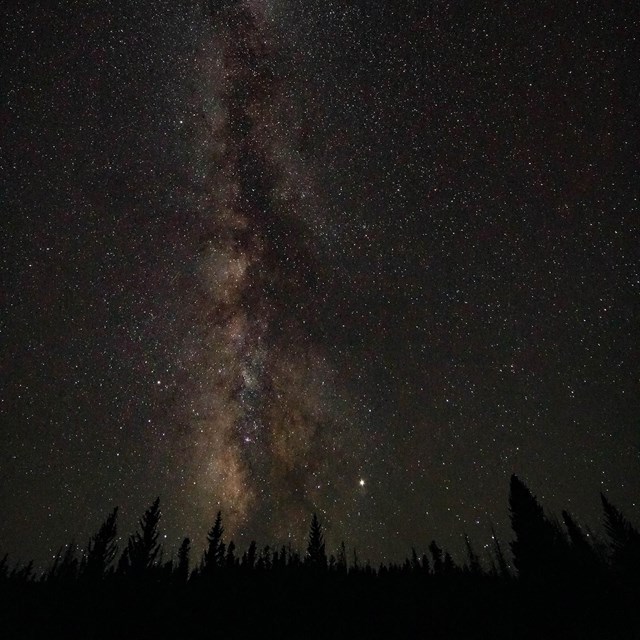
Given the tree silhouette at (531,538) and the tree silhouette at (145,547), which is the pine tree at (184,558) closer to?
the tree silhouette at (145,547)

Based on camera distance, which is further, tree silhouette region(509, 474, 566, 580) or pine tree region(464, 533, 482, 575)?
pine tree region(464, 533, 482, 575)

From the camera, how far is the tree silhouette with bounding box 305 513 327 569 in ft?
119

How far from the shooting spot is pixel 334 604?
2950cm

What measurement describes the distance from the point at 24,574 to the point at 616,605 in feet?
157

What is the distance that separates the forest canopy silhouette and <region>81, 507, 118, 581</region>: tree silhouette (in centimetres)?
6

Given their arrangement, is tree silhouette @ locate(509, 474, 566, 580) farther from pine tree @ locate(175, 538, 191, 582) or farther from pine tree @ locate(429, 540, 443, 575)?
pine tree @ locate(175, 538, 191, 582)

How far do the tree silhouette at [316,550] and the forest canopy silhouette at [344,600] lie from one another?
114cm

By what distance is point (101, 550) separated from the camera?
26391 mm

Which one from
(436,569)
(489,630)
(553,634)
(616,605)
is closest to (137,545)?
(489,630)

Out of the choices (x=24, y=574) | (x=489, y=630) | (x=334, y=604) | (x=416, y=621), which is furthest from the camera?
(x=24, y=574)

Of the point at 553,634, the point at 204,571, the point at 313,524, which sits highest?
the point at 313,524

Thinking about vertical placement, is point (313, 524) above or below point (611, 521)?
above

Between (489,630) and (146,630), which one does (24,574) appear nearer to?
(146,630)

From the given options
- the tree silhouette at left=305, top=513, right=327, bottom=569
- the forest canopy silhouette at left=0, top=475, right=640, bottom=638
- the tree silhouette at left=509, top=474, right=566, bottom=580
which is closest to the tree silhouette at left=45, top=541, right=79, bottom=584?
the forest canopy silhouette at left=0, top=475, right=640, bottom=638
